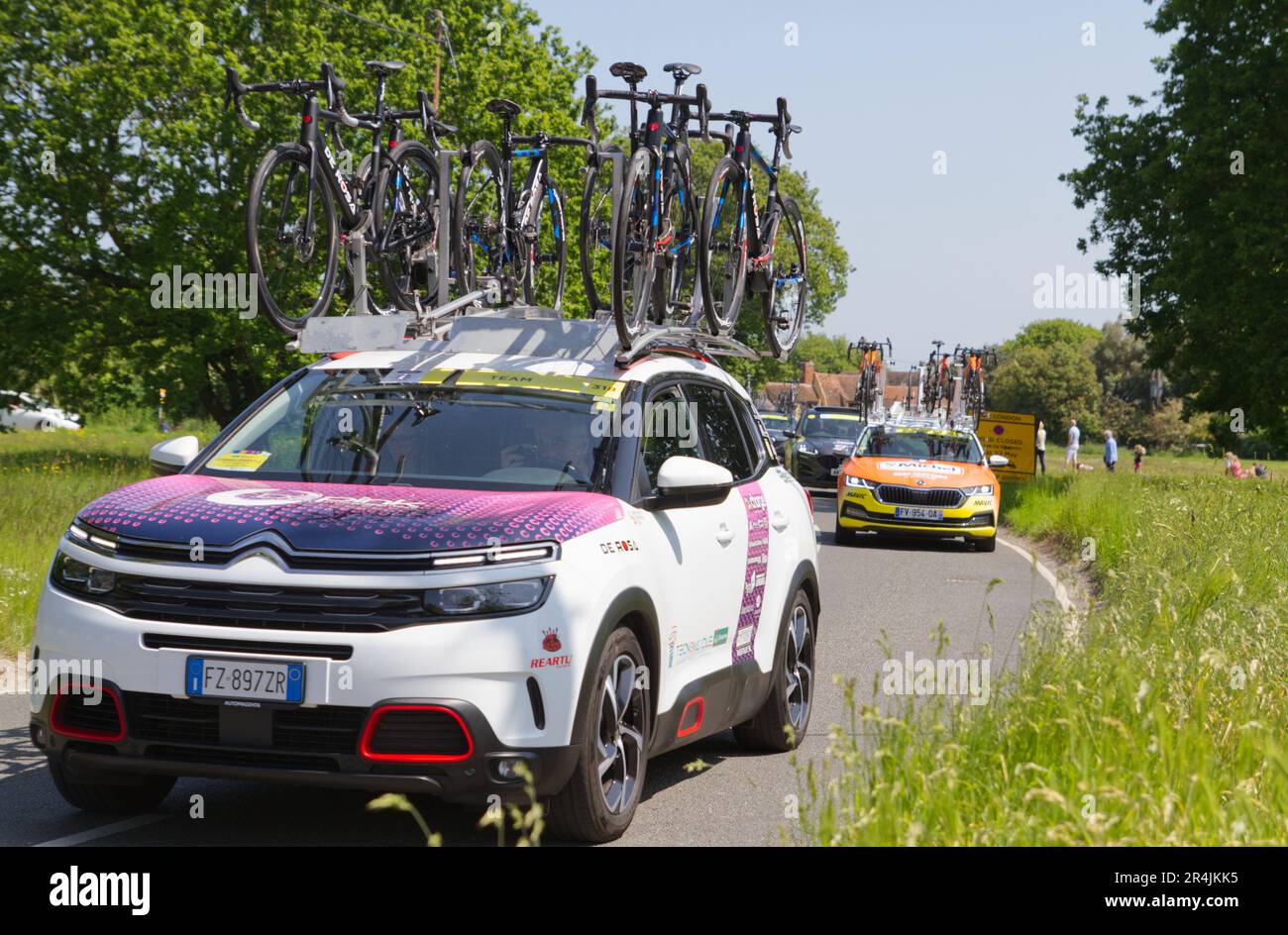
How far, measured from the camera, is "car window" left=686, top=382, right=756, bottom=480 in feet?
25.8

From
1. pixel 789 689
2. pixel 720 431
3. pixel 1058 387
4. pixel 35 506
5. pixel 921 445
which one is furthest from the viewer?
pixel 1058 387

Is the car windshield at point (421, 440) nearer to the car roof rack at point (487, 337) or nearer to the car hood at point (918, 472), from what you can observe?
the car roof rack at point (487, 337)

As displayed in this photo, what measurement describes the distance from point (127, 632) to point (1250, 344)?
3463cm

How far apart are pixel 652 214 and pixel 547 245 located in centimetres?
286

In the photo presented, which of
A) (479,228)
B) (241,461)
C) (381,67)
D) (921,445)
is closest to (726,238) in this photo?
(479,228)

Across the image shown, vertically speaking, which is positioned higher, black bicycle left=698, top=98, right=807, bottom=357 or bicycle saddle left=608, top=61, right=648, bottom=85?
bicycle saddle left=608, top=61, right=648, bottom=85

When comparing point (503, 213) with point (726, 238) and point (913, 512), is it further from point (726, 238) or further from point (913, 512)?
point (913, 512)

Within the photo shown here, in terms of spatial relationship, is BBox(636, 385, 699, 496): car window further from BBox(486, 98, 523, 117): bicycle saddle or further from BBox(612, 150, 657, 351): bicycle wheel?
BBox(486, 98, 523, 117): bicycle saddle

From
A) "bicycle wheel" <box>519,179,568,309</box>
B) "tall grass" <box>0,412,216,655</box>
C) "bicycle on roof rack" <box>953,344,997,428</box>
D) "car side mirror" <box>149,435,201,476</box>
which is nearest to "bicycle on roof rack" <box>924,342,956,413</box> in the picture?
"bicycle on roof rack" <box>953,344,997,428</box>

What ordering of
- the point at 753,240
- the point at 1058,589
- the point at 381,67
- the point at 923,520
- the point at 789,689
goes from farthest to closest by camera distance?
1. the point at 923,520
2. the point at 1058,589
3. the point at 753,240
4. the point at 381,67
5. the point at 789,689

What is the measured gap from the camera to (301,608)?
5480 millimetres

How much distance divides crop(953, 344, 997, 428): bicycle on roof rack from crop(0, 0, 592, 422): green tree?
1380 cm
